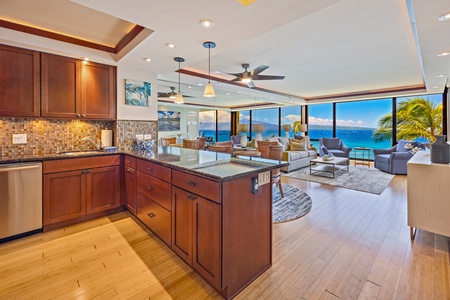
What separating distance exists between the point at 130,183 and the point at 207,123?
10563 mm

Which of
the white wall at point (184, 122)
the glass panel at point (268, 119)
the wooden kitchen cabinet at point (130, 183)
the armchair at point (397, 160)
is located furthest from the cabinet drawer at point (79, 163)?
the glass panel at point (268, 119)

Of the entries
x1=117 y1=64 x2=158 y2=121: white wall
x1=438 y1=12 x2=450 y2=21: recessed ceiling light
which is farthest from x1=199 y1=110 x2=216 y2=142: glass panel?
x1=438 y1=12 x2=450 y2=21: recessed ceiling light

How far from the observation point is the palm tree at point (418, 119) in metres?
6.20

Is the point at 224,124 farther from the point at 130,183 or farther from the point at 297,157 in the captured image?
the point at 130,183

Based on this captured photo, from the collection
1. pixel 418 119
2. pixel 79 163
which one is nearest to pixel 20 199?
pixel 79 163

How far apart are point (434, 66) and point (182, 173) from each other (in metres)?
4.63

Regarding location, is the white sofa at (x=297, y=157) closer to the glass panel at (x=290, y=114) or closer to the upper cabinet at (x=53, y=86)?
the glass panel at (x=290, y=114)

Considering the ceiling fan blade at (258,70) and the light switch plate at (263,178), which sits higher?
the ceiling fan blade at (258,70)

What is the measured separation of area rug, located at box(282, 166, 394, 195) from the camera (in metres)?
4.58

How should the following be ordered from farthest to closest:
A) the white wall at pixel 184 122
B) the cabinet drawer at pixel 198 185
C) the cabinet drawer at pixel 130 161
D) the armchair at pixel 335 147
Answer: the white wall at pixel 184 122 < the armchair at pixel 335 147 < the cabinet drawer at pixel 130 161 < the cabinet drawer at pixel 198 185

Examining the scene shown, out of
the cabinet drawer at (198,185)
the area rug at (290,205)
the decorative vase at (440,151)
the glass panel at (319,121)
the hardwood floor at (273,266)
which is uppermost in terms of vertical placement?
the glass panel at (319,121)

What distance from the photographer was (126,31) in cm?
280

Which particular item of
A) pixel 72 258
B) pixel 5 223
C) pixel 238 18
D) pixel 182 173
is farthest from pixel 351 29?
pixel 5 223

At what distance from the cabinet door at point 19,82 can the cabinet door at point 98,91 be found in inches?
20.8
